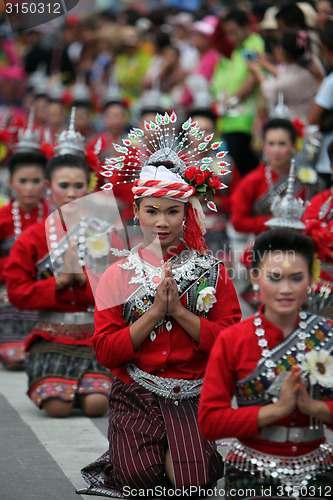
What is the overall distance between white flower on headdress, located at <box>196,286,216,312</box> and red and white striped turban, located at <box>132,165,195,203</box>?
400mm

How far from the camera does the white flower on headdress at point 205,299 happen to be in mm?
4090

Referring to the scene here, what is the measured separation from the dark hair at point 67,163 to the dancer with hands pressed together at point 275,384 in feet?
8.39

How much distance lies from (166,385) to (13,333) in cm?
272

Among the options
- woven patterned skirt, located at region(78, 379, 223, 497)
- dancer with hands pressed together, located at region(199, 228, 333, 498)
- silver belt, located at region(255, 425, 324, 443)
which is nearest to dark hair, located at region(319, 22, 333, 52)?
woven patterned skirt, located at region(78, 379, 223, 497)

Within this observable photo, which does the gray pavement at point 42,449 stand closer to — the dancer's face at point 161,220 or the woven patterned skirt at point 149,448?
the woven patterned skirt at point 149,448

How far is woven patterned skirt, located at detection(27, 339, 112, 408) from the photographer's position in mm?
5277

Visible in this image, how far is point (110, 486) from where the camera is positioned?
13.1ft

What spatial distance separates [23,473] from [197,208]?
1395 millimetres

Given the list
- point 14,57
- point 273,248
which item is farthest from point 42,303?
point 14,57

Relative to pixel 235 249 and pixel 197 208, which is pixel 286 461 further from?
pixel 235 249

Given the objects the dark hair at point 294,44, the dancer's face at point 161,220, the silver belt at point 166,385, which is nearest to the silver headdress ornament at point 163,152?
the dancer's face at point 161,220

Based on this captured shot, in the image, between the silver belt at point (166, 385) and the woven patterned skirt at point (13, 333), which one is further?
the woven patterned skirt at point (13, 333)

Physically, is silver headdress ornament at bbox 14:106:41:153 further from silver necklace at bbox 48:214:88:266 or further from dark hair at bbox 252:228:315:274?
dark hair at bbox 252:228:315:274

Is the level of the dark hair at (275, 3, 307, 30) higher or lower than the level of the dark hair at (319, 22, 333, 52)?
higher
